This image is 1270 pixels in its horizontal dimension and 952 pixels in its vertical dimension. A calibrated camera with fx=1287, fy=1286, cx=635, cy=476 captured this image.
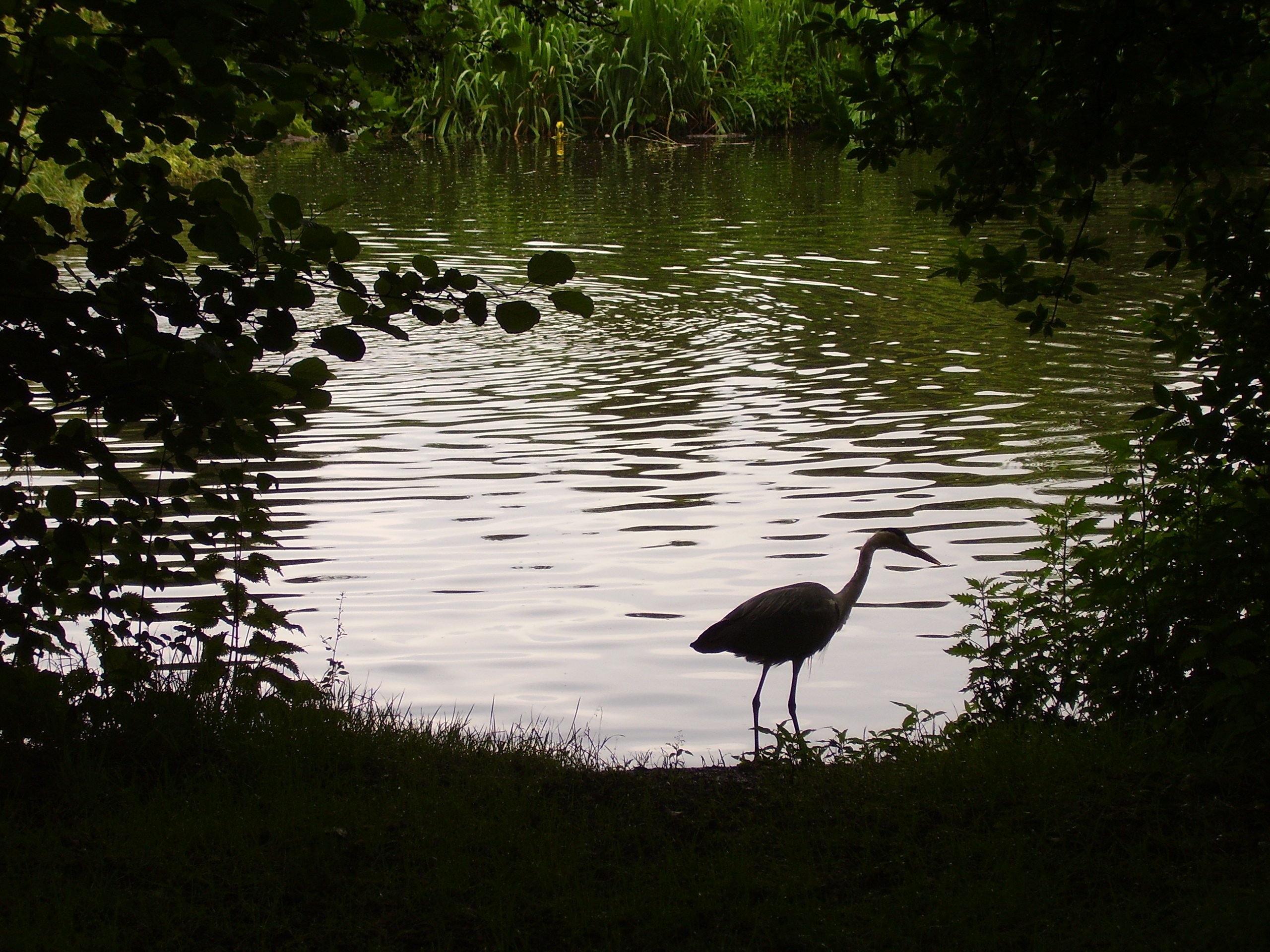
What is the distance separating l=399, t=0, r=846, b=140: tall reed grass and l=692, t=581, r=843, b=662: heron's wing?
25.0m

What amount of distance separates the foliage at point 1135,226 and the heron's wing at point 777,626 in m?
0.73

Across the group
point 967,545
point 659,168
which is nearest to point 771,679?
point 967,545

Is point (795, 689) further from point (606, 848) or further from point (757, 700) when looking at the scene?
point (606, 848)

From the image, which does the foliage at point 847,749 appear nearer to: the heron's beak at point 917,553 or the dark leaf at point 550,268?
the heron's beak at point 917,553

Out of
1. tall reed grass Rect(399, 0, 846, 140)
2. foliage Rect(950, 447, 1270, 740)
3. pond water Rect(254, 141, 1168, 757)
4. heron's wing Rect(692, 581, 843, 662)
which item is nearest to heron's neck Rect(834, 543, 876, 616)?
heron's wing Rect(692, 581, 843, 662)

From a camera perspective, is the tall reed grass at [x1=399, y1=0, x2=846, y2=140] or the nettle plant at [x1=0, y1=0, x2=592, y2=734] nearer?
the nettle plant at [x1=0, y1=0, x2=592, y2=734]

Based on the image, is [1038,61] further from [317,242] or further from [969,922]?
[969,922]

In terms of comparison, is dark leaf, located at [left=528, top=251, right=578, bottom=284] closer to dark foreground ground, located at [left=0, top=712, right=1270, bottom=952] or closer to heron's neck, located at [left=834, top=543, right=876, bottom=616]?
dark foreground ground, located at [left=0, top=712, right=1270, bottom=952]

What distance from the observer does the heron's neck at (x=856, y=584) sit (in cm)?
571

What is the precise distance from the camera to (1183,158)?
3.44 metres

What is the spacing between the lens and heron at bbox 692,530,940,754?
5.42 m

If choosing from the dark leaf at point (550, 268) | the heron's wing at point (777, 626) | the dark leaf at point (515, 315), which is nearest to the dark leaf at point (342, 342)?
the dark leaf at point (515, 315)

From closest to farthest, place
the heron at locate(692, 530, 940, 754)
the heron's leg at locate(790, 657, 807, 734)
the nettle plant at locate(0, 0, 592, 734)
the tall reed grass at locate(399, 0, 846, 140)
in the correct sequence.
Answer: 1. the nettle plant at locate(0, 0, 592, 734)
2. the heron at locate(692, 530, 940, 754)
3. the heron's leg at locate(790, 657, 807, 734)
4. the tall reed grass at locate(399, 0, 846, 140)

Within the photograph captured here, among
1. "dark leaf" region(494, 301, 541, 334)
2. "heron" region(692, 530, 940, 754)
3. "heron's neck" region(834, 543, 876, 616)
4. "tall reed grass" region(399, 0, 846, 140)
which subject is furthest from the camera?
"tall reed grass" region(399, 0, 846, 140)
